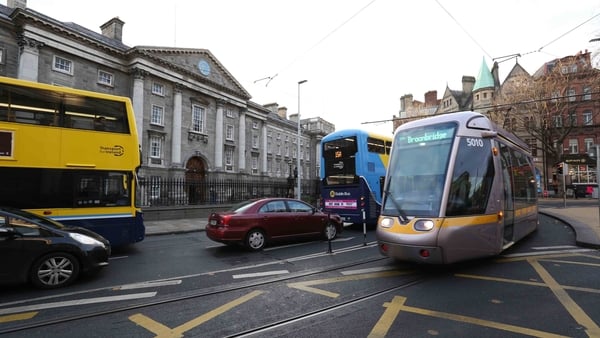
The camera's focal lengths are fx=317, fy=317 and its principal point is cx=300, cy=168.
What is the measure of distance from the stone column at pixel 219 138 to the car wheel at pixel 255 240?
95.4 ft

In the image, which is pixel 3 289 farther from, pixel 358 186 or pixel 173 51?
pixel 173 51

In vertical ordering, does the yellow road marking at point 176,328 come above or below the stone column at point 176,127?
below

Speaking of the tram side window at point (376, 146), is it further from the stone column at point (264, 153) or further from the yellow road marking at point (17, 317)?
the stone column at point (264, 153)

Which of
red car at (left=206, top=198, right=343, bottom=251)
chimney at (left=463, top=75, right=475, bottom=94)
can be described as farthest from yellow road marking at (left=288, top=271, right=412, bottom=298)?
chimney at (left=463, top=75, right=475, bottom=94)

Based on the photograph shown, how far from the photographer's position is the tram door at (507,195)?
701cm

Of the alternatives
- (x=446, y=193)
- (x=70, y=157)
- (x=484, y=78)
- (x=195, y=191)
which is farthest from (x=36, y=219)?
(x=484, y=78)

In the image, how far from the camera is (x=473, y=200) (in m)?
6.07

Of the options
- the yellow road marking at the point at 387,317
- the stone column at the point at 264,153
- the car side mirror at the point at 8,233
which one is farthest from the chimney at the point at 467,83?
the car side mirror at the point at 8,233

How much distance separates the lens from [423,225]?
5758mm

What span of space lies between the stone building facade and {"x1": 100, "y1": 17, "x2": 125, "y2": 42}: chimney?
10 cm

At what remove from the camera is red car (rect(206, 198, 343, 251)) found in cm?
872

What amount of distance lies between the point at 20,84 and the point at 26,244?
15.5ft

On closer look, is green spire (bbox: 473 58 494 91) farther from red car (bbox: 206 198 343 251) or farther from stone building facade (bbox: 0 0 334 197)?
red car (bbox: 206 198 343 251)

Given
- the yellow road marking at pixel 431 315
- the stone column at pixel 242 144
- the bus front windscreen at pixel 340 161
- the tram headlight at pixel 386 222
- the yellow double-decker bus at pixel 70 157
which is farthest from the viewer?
the stone column at pixel 242 144
